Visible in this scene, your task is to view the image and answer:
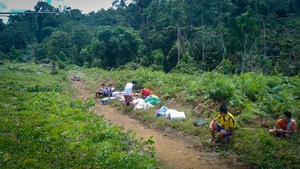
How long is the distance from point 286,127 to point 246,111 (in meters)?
1.77

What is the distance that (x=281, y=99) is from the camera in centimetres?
1034

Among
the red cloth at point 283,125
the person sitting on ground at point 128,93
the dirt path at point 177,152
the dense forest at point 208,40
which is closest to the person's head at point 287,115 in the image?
the red cloth at point 283,125

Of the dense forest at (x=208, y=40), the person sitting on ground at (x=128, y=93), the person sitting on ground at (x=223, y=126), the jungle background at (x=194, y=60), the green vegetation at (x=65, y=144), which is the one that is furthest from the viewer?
the dense forest at (x=208, y=40)

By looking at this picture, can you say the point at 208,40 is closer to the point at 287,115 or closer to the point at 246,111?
the point at 246,111

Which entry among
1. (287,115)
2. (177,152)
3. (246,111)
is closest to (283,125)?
(287,115)

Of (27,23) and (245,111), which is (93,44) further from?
(27,23)

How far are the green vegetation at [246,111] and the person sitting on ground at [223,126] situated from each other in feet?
0.86

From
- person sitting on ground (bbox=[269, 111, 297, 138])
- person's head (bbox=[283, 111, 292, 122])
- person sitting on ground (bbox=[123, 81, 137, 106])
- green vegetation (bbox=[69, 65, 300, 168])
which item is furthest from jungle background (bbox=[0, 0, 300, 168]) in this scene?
person sitting on ground (bbox=[123, 81, 137, 106])

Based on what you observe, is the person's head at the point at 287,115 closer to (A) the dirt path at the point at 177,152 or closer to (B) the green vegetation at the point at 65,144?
(A) the dirt path at the point at 177,152

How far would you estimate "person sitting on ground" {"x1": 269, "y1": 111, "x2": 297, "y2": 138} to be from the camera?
26.6 feet

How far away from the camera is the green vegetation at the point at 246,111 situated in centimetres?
735

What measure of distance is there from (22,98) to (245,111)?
1249cm

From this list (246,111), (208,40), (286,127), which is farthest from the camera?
(208,40)

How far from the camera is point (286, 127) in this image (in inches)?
325
